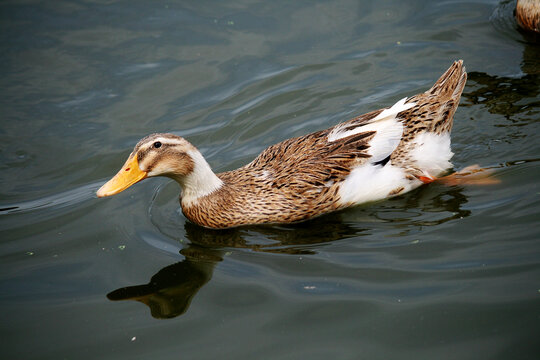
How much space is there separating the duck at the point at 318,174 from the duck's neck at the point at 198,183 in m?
0.01

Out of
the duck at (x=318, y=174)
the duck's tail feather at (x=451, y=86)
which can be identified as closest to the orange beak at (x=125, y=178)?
the duck at (x=318, y=174)

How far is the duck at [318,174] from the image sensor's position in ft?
20.6

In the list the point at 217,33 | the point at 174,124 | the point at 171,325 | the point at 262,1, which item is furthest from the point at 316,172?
the point at 262,1

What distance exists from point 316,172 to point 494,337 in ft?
8.52

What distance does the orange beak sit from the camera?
569 centimetres

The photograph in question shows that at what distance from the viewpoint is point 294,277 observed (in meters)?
5.33

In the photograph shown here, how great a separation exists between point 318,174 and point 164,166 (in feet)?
5.35

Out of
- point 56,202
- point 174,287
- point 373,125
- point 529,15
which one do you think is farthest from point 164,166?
point 529,15

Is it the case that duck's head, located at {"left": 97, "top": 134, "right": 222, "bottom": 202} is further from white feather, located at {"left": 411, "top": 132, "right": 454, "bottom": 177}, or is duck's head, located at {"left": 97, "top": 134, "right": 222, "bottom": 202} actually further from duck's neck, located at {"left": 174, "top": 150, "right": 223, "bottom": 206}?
white feather, located at {"left": 411, "top": 132, "right": 454, "bottom": 177}

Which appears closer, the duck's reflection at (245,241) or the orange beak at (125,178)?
the duck's reflection at (245,241)

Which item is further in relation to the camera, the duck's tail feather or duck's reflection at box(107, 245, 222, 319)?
the duck's tail feather

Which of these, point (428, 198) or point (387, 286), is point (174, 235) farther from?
point (428, 198)

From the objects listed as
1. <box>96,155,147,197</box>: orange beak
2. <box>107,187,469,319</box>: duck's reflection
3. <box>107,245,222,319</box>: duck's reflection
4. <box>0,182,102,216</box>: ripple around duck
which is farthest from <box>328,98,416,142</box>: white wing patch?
<box>0,182,102,216</box>: ripple around duck

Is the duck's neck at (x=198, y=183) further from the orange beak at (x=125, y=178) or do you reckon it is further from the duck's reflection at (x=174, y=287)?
the duck's reflection at (x=174, y=287)
